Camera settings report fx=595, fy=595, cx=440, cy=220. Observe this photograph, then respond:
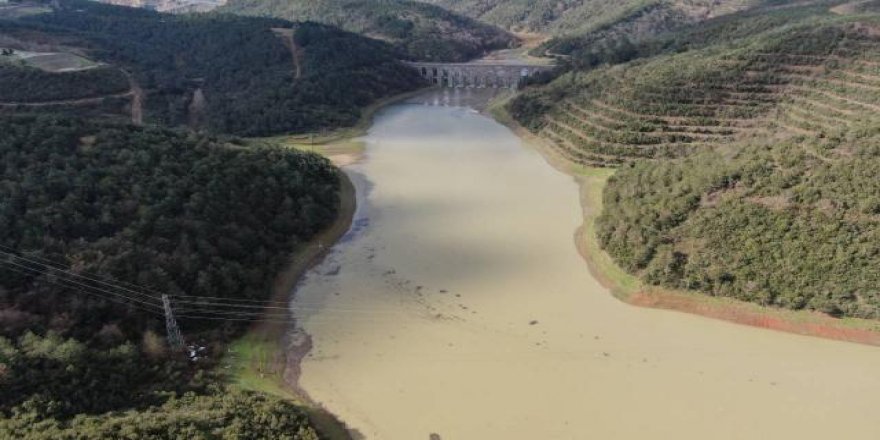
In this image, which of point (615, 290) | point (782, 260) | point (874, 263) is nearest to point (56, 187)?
point (615, 290)

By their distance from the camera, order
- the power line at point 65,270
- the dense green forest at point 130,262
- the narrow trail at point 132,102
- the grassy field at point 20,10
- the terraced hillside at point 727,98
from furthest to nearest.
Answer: the grassy field at point 20,10 < the narrow trail at point 132,102 < the terraced hillside at point 727,98 < the power line at point 65,270 < the dense green forest at point 130,262

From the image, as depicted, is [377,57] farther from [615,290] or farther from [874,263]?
[874,263]

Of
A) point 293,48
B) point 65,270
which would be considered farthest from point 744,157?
point 293,48

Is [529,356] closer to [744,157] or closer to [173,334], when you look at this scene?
[173,334]

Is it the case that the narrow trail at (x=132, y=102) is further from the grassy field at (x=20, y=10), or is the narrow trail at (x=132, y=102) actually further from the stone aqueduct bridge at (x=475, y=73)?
the stone aqueduct bridge at (x=475, y=73)

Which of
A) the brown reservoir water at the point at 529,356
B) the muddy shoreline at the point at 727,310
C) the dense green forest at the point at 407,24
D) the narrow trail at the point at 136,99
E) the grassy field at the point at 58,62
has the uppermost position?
the dense green forest at the point at 407,24

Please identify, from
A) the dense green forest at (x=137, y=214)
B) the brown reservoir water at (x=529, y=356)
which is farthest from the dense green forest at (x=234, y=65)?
the brown reservoir water at (x=529, y=356)
